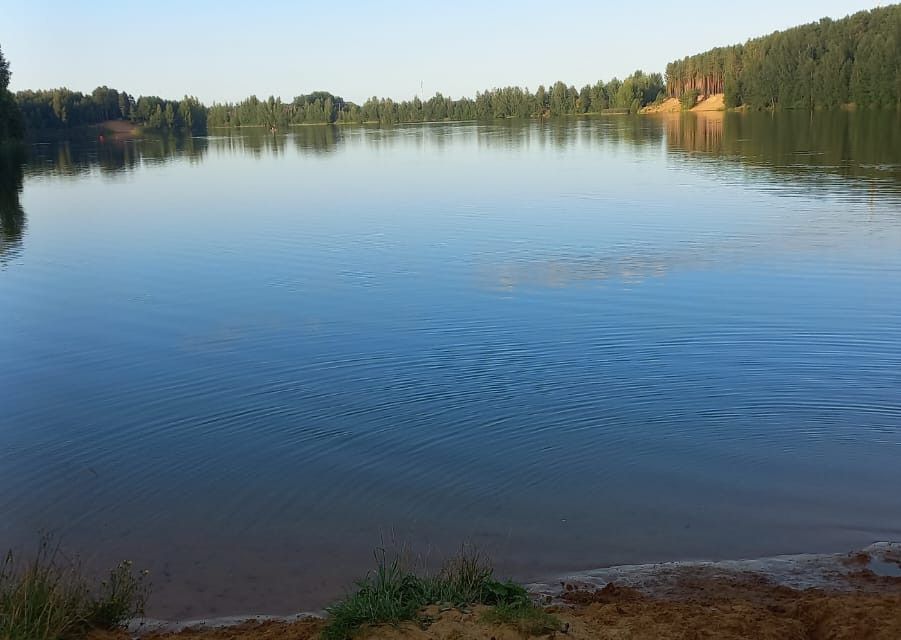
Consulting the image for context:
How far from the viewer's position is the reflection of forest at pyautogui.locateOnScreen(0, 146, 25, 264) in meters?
30.4

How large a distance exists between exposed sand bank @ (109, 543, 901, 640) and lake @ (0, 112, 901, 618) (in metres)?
0.49

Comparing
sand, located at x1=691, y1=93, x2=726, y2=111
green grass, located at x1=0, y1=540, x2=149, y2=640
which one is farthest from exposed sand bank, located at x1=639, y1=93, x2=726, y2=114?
green grass, located at x1=0, y1=540, x2=149, y2=640

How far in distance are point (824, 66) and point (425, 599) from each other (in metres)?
156

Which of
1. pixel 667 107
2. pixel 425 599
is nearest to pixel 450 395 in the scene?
pixel 425 599

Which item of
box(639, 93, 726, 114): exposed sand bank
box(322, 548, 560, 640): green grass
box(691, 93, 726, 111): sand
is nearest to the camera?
box(322, 548, 560, 640): green grass

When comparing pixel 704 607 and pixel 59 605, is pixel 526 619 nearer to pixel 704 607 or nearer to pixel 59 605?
pixel 704 607

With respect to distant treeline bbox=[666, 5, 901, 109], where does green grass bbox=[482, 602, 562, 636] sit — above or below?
below

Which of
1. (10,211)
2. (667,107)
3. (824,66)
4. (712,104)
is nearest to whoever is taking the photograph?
(10,211)

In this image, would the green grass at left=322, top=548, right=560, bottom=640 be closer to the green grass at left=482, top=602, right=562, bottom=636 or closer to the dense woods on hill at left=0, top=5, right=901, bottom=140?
the green grass at left=482, top=602, right=562, bottom=636

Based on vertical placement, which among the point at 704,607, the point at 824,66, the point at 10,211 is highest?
the point at 824,66

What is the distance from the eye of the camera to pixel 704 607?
23.3 feet

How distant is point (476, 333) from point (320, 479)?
6512 millimetres

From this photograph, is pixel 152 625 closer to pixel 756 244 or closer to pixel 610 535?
pixel 610 535

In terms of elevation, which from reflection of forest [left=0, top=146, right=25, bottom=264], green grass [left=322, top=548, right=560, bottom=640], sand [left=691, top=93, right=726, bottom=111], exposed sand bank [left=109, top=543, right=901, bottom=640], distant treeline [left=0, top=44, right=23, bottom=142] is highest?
sand [left=691, top=93, right=726, bottom=111]
